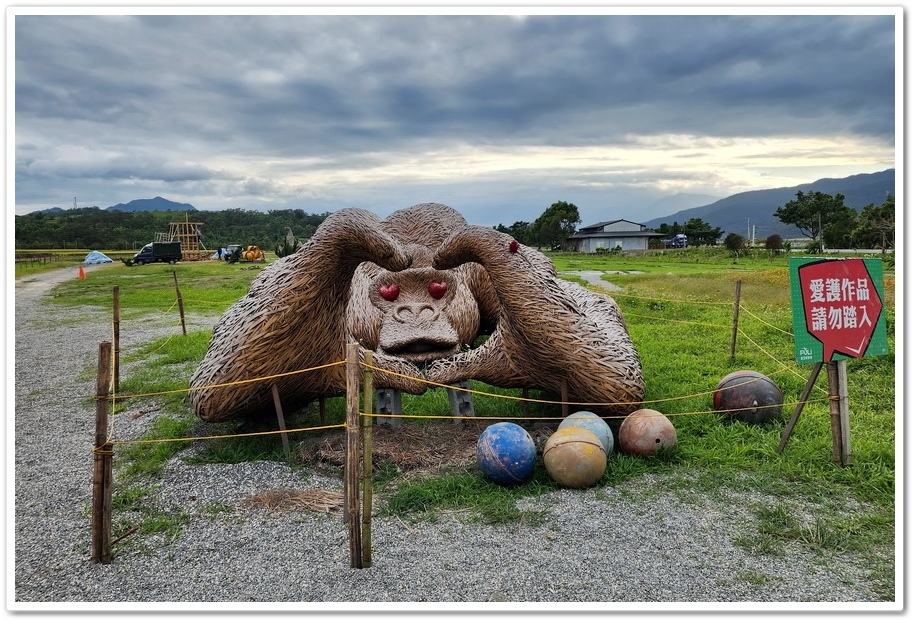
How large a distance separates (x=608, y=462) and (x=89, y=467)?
5.11 m

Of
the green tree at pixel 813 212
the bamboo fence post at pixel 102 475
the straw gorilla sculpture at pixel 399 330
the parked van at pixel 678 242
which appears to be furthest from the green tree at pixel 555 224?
the bamboo fence post at pixel 102 475

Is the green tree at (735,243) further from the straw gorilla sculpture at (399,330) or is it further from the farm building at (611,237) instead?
the straw gorilla sculpture at (399,330)

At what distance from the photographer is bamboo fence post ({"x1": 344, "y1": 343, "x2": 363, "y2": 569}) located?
3.94m

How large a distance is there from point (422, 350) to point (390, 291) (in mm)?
810

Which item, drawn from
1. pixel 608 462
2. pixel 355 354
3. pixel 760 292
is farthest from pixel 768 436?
pixel 760 292

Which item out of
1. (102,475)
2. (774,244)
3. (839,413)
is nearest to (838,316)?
(839,413)

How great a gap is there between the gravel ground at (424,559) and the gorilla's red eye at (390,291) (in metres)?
2.36

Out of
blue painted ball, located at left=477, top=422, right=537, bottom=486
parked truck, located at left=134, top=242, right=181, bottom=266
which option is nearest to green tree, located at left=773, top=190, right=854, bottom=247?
blue painted ball, located at left=477, top=422, right=537, bottom=486

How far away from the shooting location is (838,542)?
4.23 meters

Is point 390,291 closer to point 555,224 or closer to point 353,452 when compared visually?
point 353,452

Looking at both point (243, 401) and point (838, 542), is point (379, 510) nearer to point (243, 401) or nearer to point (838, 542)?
point (243, 401)

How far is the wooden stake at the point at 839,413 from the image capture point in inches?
213

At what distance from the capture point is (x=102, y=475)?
4.20m

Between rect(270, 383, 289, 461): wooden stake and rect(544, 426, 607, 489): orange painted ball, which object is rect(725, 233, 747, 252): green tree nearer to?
rect(544, 426, 607, 489): orange painted ball
